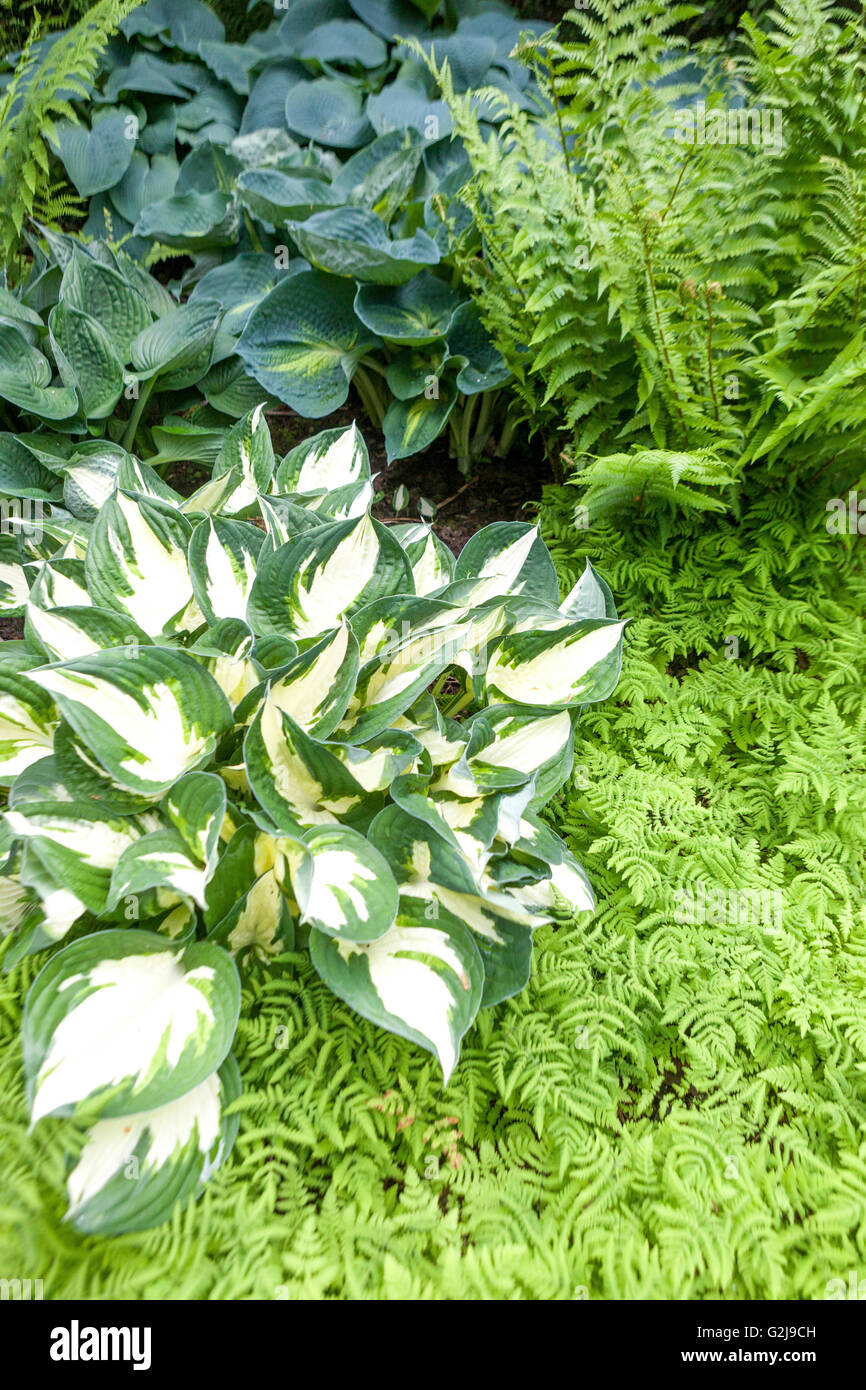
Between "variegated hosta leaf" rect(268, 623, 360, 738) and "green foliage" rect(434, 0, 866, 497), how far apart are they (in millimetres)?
993

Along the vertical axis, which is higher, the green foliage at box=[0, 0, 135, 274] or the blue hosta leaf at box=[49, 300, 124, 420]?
the green foliage at box=[0, 0, 135, 274]

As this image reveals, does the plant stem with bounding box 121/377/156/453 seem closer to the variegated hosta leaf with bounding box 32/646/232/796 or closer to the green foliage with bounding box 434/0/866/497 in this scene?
the green foliage with bounding box 434/0/866/497

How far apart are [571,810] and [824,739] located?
595mm

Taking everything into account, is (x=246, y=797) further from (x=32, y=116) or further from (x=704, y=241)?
(x=32, y=116)

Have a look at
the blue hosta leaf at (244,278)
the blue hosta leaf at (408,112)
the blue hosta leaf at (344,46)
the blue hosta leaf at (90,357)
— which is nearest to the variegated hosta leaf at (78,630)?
the blue hosta leaf at (90,357)

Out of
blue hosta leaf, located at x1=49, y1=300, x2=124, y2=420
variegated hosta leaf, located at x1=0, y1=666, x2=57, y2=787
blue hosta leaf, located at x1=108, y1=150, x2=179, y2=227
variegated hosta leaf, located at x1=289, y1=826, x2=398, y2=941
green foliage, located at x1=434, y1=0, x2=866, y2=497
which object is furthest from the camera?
blue hosta leaf, located at x1=108, y1=150, x2=179, y2=227

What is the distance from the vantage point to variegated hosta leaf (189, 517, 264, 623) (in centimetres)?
141

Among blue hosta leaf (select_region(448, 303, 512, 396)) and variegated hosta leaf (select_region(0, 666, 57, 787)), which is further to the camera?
blue hosta leaf (select_region(448, 303, 512, 396))

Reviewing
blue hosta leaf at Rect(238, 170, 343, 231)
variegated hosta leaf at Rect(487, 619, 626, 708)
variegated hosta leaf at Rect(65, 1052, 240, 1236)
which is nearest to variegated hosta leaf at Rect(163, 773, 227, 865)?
variegated hosta leaf at Rect(65, 1052, 240, 1236)

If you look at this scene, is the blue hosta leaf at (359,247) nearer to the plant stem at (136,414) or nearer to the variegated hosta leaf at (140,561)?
the plant stem at (136,414)

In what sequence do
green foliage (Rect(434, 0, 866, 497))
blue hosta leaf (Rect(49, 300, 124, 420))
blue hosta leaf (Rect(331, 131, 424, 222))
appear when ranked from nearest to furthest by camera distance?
green foliage (Rect(434, 0, 866, 497))
blue hosta leaf (Rect(49, 300, 124, 420))
blue hosta leaf (Rect(331, 131, 424, 222))

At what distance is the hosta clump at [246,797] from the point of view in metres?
1.04
